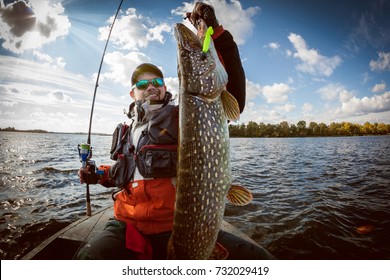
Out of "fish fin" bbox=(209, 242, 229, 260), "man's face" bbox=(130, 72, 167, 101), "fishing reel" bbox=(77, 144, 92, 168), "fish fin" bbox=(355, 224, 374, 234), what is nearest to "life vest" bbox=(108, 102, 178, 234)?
"man's face" bbox=(130, 72, 167, 101)

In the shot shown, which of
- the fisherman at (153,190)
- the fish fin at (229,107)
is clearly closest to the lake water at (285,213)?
the fisherman at (153,190)

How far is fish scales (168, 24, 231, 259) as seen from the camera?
1983 millimetres

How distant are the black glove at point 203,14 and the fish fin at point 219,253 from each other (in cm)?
232

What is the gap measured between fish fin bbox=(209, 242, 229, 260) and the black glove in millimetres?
2325

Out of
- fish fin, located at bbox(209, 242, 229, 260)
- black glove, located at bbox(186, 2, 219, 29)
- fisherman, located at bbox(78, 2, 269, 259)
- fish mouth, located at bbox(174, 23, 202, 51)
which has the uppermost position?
black glove, located at bbox(186, 2, 219, 29)

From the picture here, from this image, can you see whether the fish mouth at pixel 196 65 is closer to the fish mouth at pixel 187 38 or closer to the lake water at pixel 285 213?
the fish mouth at pixel 187 38

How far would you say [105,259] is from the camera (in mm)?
2207

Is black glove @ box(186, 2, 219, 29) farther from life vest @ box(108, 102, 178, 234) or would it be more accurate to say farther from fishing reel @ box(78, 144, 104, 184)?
fishing reel @ box(78, 144, 104, 184)

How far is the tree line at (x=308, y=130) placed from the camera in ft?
338

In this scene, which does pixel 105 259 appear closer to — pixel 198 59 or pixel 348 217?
pixel 198 59
